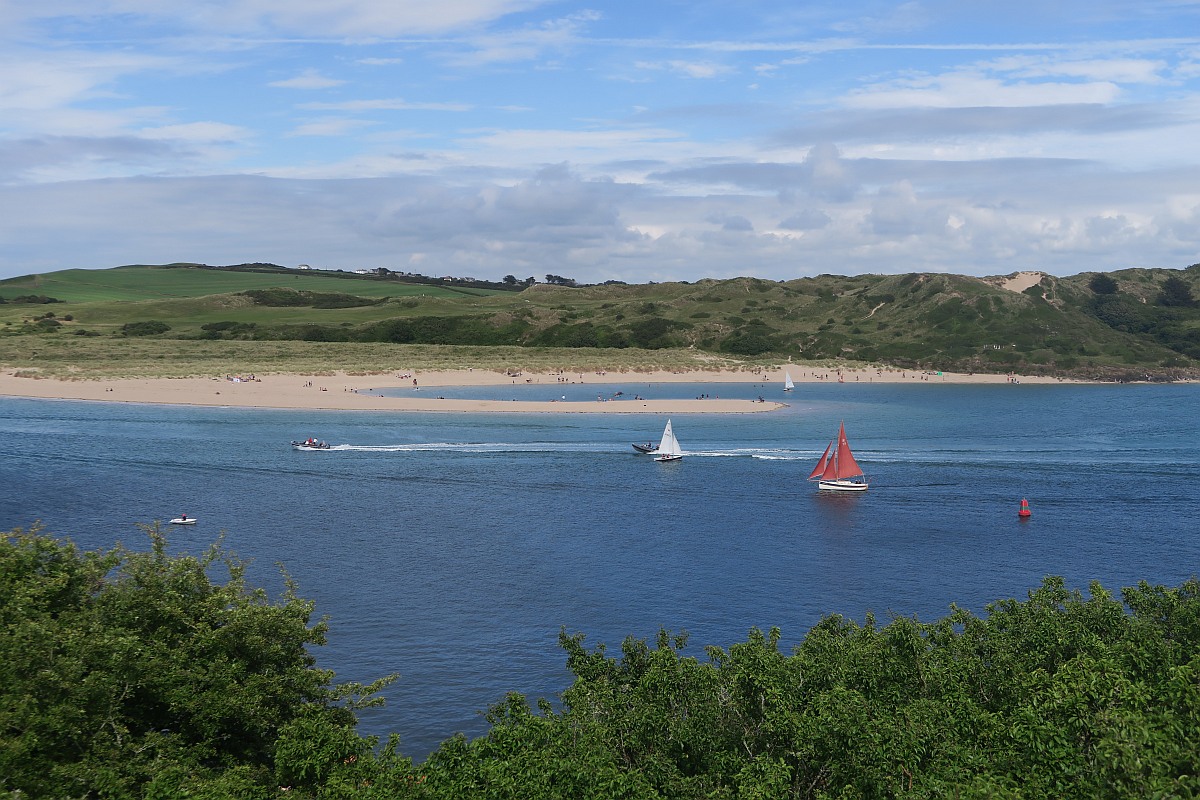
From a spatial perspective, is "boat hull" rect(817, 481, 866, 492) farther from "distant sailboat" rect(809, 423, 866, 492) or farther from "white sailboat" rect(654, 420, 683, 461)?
"white sailboat" rect(654, 420, 683, 461)

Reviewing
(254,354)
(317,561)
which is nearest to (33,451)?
(317,561)

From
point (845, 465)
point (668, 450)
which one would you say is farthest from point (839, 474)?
point (668, 450)

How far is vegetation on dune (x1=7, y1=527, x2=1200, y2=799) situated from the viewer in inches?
835

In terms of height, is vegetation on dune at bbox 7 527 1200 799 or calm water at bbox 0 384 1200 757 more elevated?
vegetation on dune at bbox 7 527 1200 799

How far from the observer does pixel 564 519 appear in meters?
71.1

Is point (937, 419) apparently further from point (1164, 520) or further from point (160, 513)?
point (160, 513)

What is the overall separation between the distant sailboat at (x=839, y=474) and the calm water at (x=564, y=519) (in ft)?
6.49

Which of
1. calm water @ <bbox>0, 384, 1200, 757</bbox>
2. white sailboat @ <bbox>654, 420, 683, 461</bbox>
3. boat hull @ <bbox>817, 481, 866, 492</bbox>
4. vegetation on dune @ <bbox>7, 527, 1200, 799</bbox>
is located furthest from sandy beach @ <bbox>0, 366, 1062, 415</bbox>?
vegetation on dune @ <bbox>7, 527, 1200, 799</bbox>

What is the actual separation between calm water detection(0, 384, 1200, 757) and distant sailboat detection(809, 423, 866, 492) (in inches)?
77.9

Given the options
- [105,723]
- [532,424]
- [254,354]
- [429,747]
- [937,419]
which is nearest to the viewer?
[105,723]

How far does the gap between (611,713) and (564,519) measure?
1778 inches

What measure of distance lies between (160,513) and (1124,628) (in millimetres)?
59568

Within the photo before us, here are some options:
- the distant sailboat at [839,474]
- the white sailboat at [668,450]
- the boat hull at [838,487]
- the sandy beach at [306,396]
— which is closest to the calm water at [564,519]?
the white sailboat at [668,450]

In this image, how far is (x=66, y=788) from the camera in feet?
71.6
